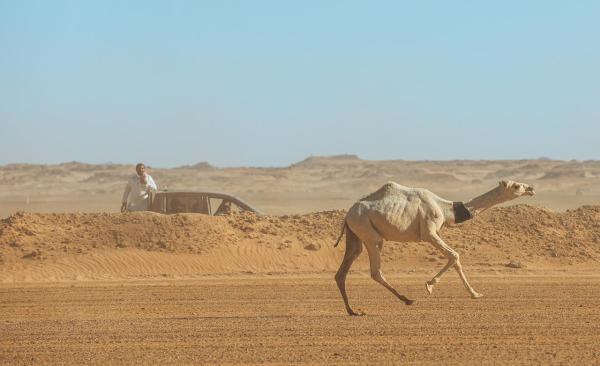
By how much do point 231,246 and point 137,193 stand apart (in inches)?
104

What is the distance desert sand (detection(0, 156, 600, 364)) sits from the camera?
43.8 ft

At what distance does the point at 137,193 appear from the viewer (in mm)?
27188

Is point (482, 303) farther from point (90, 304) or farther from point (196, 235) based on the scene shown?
point (196, 235)

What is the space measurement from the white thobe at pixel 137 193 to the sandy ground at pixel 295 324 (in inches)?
192

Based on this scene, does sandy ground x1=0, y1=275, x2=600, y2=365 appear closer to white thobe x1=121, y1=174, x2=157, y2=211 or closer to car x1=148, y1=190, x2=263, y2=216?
white thobe x1=121, y1=174, x2=157, y2=211

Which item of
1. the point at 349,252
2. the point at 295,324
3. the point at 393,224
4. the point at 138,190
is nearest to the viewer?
the point at 295,324

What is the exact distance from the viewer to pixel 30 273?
24891 millimetres

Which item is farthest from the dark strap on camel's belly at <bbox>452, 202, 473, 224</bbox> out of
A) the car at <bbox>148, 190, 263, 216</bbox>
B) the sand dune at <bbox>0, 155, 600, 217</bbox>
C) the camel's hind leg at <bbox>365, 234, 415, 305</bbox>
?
the sand dune at <bbox>0, 155, 600, 217</bbox>

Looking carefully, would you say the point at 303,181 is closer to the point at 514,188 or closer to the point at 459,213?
the point at 514,188

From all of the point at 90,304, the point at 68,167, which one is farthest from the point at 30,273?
the point at 68,167

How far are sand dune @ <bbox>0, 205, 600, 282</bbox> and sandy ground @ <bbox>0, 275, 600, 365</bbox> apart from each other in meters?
3.31

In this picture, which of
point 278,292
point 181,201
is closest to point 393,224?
point 278,292

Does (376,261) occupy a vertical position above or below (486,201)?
below

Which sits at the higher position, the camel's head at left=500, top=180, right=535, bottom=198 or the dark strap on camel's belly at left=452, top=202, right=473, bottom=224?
the camel's head at left=500, top=180, right=535, bottom=198
